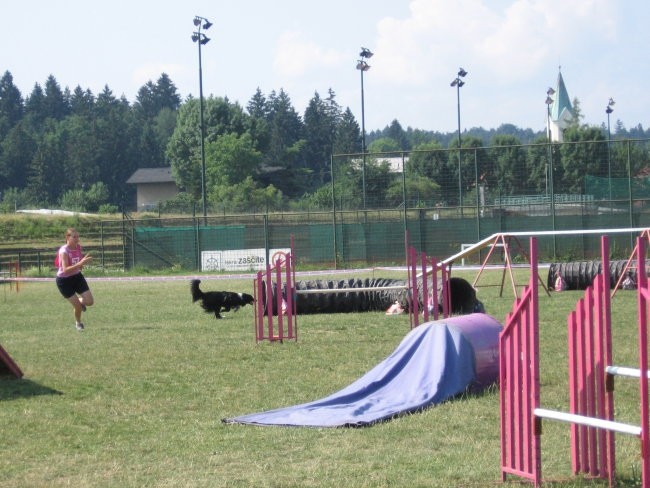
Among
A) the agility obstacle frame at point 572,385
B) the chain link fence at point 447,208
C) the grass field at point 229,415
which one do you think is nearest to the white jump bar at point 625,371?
the agility obstacle frame at point 572,385

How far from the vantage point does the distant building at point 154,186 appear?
10869 cm

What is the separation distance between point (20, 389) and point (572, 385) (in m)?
6.52

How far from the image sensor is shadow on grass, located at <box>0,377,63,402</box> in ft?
32.8

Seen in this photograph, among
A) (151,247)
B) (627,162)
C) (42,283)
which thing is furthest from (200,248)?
(627,162)

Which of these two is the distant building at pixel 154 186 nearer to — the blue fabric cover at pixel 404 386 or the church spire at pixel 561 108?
the church spire at pixel 561 108

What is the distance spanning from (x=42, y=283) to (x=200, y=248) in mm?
7649

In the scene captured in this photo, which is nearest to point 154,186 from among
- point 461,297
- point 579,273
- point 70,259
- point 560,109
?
point 560,109

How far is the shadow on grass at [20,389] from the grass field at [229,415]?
2cm

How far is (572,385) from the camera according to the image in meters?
5.66

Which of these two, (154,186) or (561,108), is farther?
(561,108)

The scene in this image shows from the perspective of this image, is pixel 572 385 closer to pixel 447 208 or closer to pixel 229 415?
pixel 229 415

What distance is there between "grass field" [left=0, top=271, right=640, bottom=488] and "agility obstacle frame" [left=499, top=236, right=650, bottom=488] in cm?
18

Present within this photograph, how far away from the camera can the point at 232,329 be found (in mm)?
15945

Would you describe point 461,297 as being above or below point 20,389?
above
